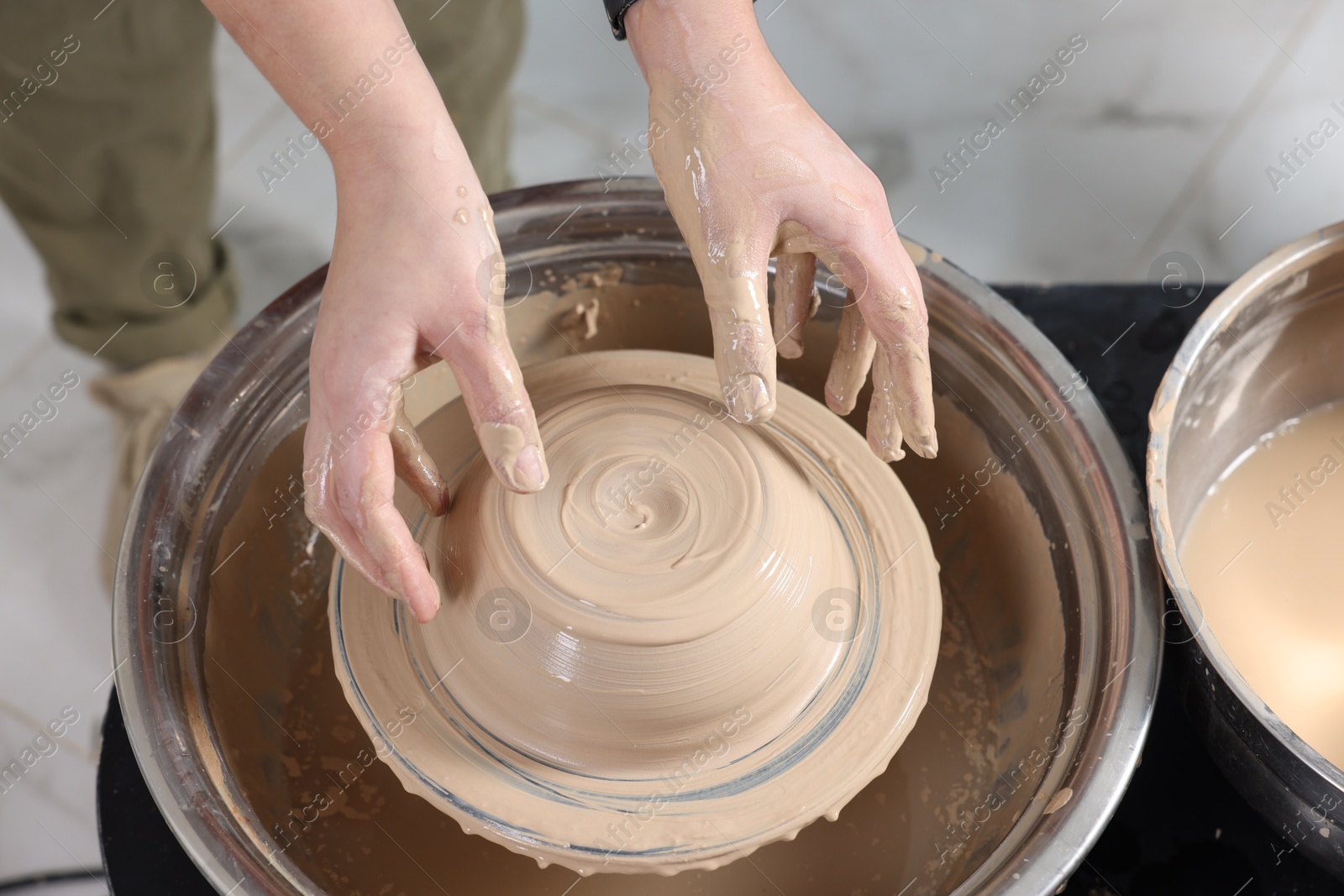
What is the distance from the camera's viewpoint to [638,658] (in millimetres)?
779

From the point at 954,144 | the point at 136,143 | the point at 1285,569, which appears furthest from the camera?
the point at 954,144

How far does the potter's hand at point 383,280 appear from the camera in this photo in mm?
775

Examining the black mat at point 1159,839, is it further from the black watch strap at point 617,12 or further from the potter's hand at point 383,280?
the black watch strap at point 617,12

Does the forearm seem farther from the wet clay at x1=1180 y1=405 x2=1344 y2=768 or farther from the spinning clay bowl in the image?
the wet clay at x1=1180 y1=405 x2=1344 y2=768

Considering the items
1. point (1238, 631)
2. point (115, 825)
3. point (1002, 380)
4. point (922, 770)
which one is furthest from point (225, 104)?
point (1238, 631)

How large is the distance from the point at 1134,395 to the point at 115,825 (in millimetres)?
1143

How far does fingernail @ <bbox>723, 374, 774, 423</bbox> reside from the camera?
31.8 inches

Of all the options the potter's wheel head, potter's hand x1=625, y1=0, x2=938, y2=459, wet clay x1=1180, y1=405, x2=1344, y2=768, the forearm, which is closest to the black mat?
wet clay x1=1180, y1=405, x2=1344, y2=768

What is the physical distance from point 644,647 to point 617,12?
574 millimetres

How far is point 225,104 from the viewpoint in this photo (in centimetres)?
210

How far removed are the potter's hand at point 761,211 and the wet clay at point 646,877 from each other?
0.75ft

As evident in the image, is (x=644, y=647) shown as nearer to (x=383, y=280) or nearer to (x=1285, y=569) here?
(x=383, y=280)

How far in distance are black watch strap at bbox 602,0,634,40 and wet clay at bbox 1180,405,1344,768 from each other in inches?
30.2

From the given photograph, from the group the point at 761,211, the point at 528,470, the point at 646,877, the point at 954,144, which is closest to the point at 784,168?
the point at 761,211
